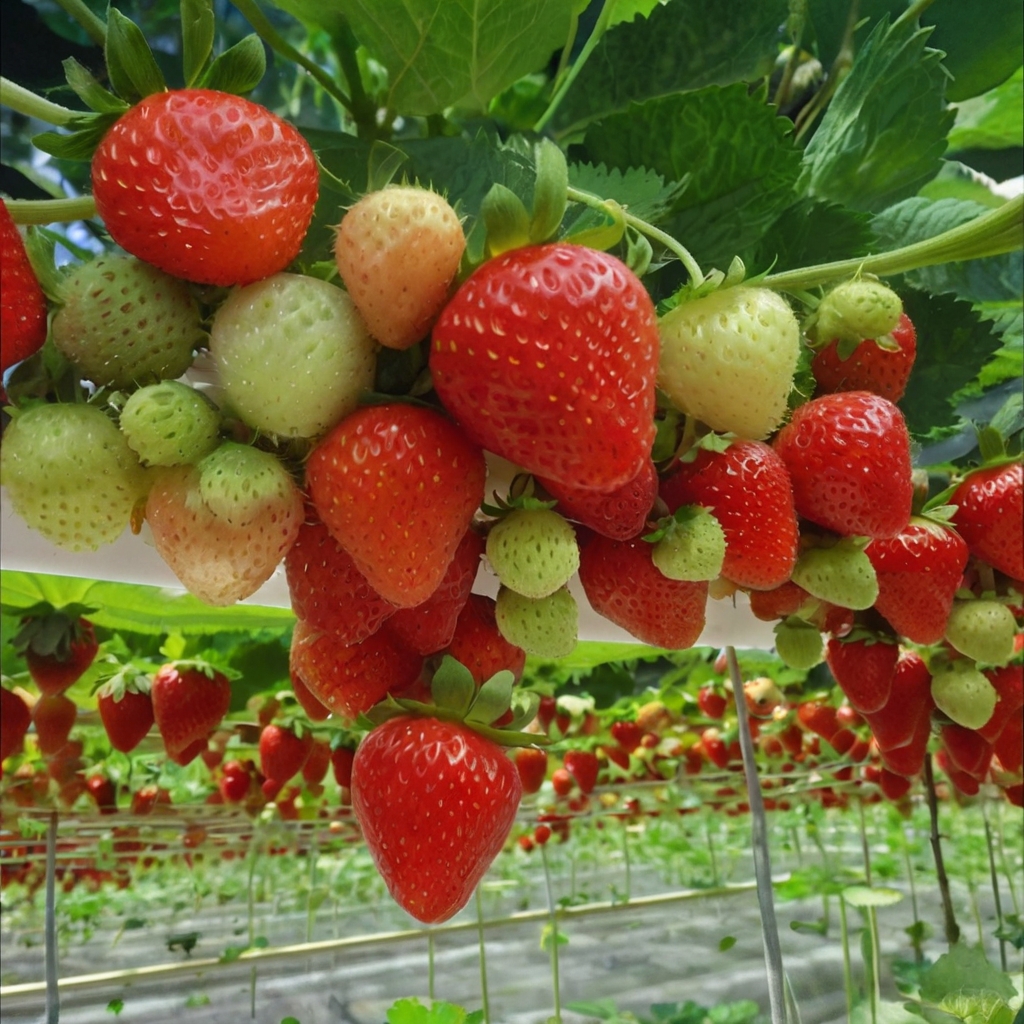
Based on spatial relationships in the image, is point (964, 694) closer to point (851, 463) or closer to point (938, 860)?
point (851, 463)

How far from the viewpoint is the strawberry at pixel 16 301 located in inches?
14.1

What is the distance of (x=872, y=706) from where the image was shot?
111 cm

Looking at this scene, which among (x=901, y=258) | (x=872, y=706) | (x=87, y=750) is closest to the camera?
(x=901, y=258)

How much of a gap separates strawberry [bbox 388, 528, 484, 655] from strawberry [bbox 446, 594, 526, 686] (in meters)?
0.02

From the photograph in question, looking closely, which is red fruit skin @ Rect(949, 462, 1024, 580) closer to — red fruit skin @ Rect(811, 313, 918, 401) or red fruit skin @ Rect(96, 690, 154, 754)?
red fruit skin @ Rect(811, 313, 918, 401)

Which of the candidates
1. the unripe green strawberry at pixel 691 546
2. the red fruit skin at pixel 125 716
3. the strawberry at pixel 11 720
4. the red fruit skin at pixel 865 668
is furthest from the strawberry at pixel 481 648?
the strawberry at pixel 11 720

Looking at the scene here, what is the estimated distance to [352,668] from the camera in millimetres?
572

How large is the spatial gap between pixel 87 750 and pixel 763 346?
3714 millimetres

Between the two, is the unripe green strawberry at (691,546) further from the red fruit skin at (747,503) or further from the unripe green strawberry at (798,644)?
the unripe green strawberry at (798,644)

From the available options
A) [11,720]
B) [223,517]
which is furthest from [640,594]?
[11,720]

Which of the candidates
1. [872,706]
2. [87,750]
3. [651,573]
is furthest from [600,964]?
[651,573]

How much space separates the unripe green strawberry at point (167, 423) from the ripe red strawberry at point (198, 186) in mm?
56

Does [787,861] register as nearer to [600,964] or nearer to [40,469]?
[600,964]

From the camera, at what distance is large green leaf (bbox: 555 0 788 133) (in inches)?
25.6
